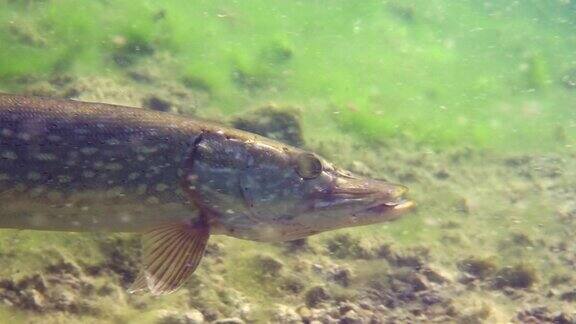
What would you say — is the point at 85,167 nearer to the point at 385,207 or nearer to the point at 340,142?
the point at 385,207

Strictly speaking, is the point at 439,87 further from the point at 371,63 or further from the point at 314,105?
the point at 314,105

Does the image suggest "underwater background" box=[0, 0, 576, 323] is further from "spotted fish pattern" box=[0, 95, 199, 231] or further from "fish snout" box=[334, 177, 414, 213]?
"fish snout" box=[334, 177, 414, 213]

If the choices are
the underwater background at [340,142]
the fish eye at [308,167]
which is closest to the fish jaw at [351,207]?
the fish eye at [308,167]

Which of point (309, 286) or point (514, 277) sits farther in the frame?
point (514, 277)

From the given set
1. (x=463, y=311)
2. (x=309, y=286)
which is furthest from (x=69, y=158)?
(x=463, y=311)

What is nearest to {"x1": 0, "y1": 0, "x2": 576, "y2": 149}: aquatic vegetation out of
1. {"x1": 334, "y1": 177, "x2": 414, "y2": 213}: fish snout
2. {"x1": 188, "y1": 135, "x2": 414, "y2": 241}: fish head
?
{"x1": 188, "y1": 135, "x2": 414, "y2": 241}: fish head

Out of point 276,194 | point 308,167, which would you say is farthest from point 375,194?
point 276,194
